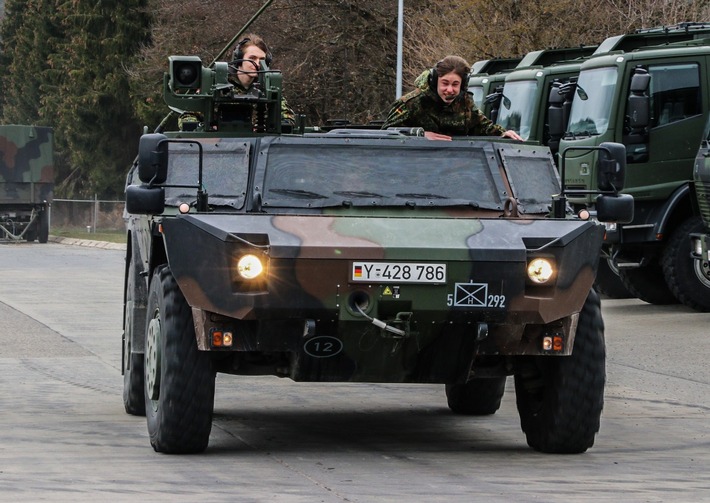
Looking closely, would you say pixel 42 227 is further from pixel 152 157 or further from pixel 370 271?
pixel 370 271

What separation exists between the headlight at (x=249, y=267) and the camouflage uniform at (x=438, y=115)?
281 cm


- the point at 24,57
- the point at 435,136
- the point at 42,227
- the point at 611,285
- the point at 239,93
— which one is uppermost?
the point at 24,57

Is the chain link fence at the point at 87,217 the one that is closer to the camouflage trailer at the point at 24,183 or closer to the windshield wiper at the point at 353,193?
the camouflage trailer at the point at 24,183

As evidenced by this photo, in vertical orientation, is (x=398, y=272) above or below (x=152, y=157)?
below

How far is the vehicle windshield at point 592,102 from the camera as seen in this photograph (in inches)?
851

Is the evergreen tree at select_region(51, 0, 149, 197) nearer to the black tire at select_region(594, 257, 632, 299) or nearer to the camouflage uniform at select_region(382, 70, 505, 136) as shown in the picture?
the black tire at select_region(594, 257, 632, 299)

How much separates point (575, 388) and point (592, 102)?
531 inches

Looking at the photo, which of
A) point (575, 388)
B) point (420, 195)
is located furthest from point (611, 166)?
point (575, 388)

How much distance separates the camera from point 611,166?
914 centimetres

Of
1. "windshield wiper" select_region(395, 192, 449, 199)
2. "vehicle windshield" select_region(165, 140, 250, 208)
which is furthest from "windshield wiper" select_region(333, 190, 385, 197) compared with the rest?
"vehicle windshield" select_region(165, 140, 250, 208)

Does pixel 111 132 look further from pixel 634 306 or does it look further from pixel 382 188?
pixel 382 188

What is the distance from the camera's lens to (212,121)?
10.4m

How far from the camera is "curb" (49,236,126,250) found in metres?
43.2

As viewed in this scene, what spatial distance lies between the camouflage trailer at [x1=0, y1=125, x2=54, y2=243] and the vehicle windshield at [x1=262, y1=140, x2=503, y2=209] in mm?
35998
